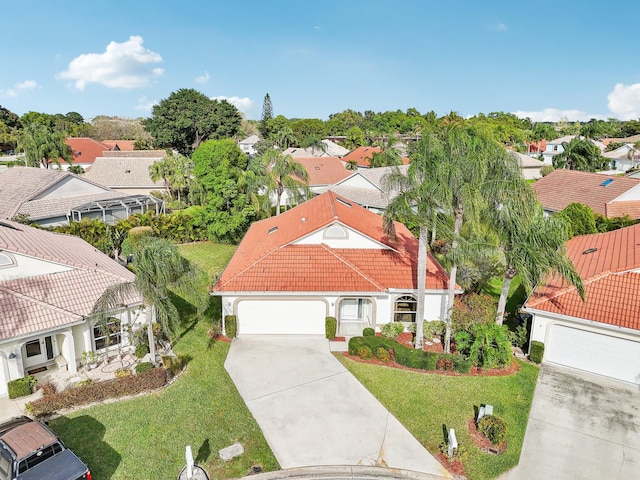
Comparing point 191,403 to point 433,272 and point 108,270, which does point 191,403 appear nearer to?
point 108,270

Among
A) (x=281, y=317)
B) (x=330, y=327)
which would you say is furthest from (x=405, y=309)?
(x=281, y=317)

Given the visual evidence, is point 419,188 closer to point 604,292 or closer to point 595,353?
point 604,292

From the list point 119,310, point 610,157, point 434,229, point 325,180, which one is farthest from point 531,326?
point 610,157

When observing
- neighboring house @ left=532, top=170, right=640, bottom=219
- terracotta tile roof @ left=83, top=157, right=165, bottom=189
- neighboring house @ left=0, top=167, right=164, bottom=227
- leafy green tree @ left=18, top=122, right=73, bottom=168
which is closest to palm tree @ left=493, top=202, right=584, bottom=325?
neighboring house @ left=532, top=170, right=640, bottom=219

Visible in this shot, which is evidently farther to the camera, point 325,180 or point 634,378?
point 325,180

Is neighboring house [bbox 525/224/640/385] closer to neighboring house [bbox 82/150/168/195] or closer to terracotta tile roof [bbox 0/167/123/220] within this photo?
terracotta tile roof [bbox 0/167/123/220]
